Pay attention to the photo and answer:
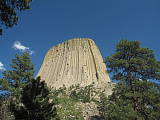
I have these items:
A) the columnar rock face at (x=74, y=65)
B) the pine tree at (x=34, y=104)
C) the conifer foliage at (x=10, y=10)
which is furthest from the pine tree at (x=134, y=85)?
the columnar rock face at (x=74, y=65)

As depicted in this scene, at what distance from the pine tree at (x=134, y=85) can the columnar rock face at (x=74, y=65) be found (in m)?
32.1

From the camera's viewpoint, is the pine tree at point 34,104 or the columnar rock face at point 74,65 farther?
the columnar rock face at point 74,65

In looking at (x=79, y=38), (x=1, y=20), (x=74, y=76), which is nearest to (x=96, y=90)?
(x=74, y=76)

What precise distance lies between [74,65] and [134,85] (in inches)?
1601

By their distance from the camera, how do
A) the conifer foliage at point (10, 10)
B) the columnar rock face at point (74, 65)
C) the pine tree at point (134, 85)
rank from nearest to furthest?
the conifer foliage at point (10, 10), the pine tree at point (134, 85), the columnar rock face at point (74, 65)

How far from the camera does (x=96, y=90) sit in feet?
131

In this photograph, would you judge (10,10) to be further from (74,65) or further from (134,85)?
(74,65)

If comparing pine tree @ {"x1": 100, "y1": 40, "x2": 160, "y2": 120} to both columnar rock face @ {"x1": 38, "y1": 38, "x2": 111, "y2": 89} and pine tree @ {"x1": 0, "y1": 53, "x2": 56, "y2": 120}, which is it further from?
columnar rock face @ {"x1": 38, "y1": 38, "x2": 111, "y2": 89}

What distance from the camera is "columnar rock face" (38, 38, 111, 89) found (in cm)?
5306

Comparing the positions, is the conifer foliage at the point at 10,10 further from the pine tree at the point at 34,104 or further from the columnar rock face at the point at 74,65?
the columnar rock face at the point at 74,65

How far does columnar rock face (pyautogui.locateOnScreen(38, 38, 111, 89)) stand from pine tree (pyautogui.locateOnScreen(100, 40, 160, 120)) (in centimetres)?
3214

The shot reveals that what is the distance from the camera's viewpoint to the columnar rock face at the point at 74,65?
5306cm

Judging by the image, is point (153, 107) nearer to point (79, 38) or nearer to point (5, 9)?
point (5, 9)

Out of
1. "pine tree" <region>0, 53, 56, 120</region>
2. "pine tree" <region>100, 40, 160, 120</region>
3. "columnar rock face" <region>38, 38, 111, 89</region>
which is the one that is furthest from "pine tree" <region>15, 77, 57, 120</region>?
"columnar rock face" <region>38, 38, 111, 89</region>
